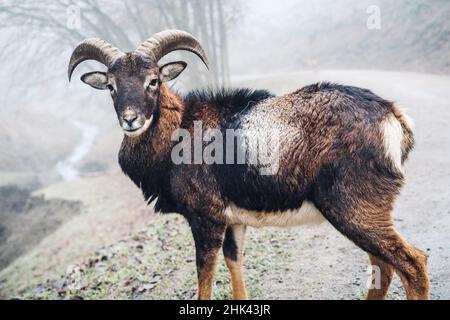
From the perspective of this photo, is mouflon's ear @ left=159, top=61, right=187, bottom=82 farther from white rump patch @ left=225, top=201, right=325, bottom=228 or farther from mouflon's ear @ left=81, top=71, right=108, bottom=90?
white rump patch @ left=225, top=201, right=325, bottom=228

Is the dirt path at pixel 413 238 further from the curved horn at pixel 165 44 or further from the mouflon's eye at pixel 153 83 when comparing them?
the mouflon's eye at pixel 153 83

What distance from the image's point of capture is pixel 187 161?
13.6 ft

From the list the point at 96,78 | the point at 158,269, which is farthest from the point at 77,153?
the point at 96,78

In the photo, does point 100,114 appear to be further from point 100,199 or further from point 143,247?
point 143,247

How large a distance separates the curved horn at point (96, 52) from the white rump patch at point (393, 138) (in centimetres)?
269

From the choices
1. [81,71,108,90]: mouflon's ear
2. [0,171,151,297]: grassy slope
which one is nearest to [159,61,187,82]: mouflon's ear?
[81,71,108,90]: mouflon's ear

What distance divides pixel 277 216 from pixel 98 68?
1273 centimetres

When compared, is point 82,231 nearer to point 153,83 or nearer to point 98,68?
point 98,68

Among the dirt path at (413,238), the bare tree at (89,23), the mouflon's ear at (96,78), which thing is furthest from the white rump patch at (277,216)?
the bare tree at (89,23)

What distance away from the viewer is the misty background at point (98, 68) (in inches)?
426

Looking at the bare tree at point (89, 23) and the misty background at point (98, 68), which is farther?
the bare tree at point (89, 23)

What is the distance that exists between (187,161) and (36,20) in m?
12.3

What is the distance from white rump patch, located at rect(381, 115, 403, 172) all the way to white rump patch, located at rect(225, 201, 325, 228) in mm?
842

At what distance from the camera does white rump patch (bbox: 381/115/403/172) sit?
141 inches
